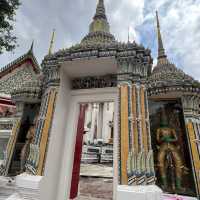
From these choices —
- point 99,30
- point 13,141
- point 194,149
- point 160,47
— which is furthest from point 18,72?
point 194,149

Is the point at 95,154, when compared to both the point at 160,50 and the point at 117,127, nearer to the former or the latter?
the point at 160,50

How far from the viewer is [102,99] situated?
505cm

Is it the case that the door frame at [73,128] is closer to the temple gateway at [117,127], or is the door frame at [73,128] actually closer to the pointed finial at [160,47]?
the temple gateway at [117,127]

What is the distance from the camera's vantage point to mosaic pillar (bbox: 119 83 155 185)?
3.46 meters

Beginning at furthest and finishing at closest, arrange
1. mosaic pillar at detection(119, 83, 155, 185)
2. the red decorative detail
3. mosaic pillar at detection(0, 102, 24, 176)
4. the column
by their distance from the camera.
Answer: the column < mosaic pillar at detection(0, 102, 24, 176) < the red decorative detail < mosaic pillar at detection(119, 83, 155, 185)

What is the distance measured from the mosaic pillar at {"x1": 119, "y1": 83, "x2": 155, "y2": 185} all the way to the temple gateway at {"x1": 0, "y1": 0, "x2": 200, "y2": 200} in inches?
0.8

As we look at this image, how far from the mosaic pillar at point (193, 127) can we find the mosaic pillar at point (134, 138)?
4.79 ft

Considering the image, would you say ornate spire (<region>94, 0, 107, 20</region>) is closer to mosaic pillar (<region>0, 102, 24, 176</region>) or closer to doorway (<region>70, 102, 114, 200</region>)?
doorway (<region>70, 102, 114, 200</region>)

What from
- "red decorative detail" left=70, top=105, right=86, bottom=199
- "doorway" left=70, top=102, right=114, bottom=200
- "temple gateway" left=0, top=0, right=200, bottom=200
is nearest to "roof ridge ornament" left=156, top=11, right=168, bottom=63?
"temple gateway" left=0, top=0, right=200, bottom=200

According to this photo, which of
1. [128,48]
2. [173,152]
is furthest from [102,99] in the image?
[173,152]

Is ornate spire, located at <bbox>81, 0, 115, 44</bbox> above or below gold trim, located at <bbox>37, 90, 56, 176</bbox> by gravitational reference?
above

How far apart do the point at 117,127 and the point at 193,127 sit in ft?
7.23

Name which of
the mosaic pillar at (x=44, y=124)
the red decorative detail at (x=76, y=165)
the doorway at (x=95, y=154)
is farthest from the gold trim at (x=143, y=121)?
the doorway at (x=95, y=154)

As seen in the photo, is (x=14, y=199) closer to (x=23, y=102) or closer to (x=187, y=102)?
(x=23, y=102)
